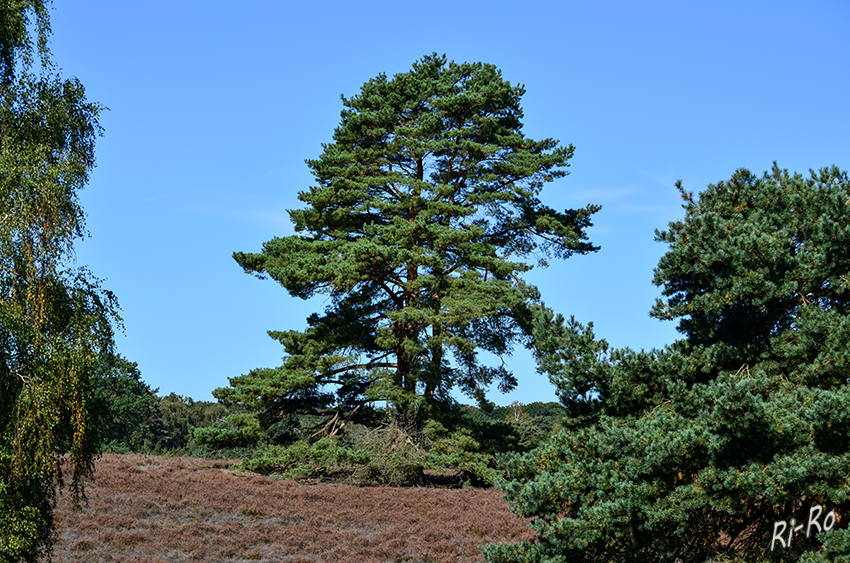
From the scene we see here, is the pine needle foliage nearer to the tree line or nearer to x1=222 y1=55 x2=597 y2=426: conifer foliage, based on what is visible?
the tree line

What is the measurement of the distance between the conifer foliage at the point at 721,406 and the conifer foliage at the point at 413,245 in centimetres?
1064

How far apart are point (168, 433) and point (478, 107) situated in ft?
145

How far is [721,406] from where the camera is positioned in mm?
8930

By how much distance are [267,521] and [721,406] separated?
11.9 metres

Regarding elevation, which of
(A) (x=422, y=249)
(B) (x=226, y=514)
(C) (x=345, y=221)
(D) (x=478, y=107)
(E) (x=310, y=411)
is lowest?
(B) (x=226, y=514)

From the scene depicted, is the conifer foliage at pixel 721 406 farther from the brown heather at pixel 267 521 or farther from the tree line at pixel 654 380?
the brown heather at pixel 267 521

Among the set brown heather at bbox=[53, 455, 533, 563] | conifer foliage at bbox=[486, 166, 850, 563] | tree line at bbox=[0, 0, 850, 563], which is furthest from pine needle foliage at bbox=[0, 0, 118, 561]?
conifer foliage at bbox=[486, 166, 850, 563]

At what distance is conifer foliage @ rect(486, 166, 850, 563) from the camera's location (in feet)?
28.7

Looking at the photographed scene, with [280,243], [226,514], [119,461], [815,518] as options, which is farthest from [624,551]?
[119,461]

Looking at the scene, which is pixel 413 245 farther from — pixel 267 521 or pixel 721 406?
pixel 721 406

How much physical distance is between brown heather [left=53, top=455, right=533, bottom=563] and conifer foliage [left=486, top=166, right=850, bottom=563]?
5.10 metres

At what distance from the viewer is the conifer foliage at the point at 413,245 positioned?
23250 millimetres

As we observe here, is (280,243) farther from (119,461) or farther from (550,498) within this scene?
(550,498)

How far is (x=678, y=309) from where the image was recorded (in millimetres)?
11484
